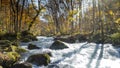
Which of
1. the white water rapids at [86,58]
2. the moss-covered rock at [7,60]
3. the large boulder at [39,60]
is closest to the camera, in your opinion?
the moss-covered rock at [7,60]

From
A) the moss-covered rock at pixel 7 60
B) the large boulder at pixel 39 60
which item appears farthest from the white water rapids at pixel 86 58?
the moss-covered rock at pixel 7 60

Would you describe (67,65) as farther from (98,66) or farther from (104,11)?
(104,11)

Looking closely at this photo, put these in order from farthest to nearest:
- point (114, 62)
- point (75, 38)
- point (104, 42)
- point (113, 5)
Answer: point (113, 5) → point (75, 38) → point (104, 42) → point (114, 62)

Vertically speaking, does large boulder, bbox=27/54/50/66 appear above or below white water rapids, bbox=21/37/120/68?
above

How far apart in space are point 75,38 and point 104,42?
3489mm

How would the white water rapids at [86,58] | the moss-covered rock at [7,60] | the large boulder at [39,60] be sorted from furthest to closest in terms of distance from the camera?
the white water rapids at [86,58], the large boulder at [39,60], the moss-covered rock at [7,60]

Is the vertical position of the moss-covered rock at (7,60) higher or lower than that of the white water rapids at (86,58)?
higher

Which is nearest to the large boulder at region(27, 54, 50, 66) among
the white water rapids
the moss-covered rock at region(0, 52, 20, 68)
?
the white water rapids

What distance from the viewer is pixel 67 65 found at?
1506 centimetres

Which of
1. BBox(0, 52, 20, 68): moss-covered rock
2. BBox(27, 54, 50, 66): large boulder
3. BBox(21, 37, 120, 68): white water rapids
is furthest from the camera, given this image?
BBox(21, 37, 120, 68): white water rapids

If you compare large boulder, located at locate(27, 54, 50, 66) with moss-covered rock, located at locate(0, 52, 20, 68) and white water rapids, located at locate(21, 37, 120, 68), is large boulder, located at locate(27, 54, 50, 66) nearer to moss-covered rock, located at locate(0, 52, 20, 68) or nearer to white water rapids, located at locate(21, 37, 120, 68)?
white water rapids, located at locate(21, 37, 120, 68)

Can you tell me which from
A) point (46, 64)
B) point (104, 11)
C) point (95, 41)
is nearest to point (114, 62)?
point (46, 64)

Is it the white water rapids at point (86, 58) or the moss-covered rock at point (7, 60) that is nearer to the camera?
the moss-covered rock at point (7, 60)

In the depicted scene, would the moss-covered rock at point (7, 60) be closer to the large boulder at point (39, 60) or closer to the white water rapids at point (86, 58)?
the large boulder at point (39, 60)
